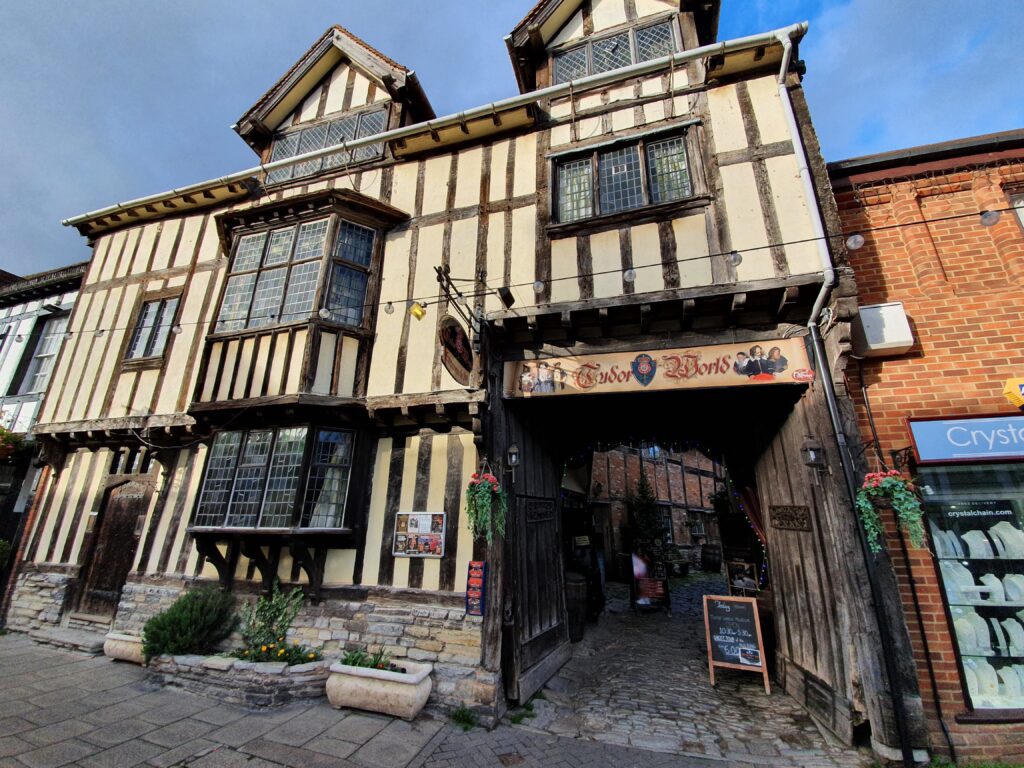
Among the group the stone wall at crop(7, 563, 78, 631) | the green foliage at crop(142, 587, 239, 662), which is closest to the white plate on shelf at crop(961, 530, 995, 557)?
the green foliage at crop(142, 587, 239, 662)

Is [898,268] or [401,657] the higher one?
[898,268]

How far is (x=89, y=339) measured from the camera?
9602mm

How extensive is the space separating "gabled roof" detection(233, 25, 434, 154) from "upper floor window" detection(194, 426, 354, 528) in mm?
7362

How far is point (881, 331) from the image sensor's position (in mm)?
5207

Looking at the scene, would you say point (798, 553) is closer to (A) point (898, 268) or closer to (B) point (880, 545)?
(B) point (880, 545)

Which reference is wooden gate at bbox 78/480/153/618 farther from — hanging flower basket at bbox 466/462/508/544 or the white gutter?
hanging flower basket at bbox 466/462/508/544

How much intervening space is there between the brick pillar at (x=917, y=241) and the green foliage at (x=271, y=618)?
965 cm

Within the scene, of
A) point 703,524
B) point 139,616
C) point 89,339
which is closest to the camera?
point 139,616

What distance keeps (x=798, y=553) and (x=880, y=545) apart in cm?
116

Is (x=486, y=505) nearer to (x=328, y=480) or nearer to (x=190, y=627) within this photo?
(x=328, y=480)

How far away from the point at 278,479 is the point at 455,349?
11.4 feet

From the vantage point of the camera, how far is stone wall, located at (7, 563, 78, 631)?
793 cm

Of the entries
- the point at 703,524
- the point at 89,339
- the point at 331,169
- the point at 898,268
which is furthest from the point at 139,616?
the point at 703,524

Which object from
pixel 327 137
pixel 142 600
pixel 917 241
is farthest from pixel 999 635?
pixel 327 137
